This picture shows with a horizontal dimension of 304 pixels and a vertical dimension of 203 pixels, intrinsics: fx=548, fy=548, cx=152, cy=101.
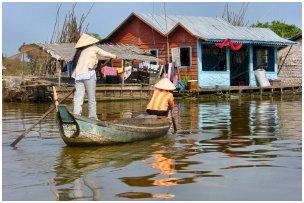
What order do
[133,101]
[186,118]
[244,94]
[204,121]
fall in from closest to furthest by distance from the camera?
1. [204,121]
2. [186,118]
3. [133,101]
4. [244,94]

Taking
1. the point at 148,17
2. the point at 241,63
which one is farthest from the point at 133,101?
the point at 241,63

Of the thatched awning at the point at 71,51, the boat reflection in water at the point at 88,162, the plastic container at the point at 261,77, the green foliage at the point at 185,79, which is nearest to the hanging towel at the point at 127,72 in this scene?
the thatched awning at the point at 71,51

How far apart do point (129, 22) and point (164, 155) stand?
2035 cm

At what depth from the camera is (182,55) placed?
2623 cm

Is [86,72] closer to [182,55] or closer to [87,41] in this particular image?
[87,41]

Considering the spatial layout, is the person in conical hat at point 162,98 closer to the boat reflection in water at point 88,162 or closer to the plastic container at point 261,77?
the boat reflection in water at point 88,162

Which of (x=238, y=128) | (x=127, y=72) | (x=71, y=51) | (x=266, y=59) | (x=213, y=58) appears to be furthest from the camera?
(x=266, y=59)

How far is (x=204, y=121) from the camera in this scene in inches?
530

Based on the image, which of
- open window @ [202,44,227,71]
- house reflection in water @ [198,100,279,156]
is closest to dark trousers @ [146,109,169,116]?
house reflection in water @ [198,100,279,156]

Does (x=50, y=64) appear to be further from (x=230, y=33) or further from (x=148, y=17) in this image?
(x=230, y=33)

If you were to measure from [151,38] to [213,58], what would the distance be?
3332 mm

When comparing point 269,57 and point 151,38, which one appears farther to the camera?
point 269,57

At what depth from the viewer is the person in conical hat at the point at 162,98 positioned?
9.62 metres

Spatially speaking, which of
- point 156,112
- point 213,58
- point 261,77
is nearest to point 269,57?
point 261,77
